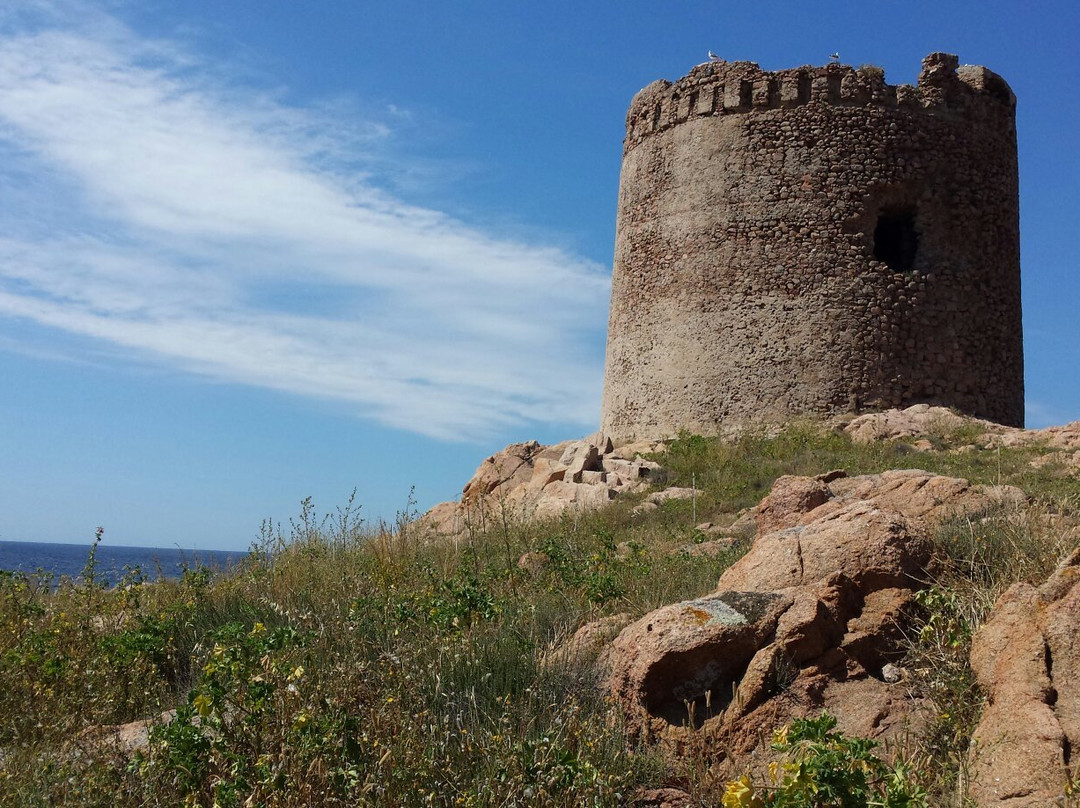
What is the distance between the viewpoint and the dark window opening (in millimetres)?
14367

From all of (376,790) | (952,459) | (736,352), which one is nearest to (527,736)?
(376,790)

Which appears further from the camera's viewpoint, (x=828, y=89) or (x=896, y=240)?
(x=896, y=240)

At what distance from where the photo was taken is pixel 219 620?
6047 mm

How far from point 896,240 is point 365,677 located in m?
12.8

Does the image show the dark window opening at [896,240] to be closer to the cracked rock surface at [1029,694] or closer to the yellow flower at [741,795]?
the cracked rock surface at [1029,694]

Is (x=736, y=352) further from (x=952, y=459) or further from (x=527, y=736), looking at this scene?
(x=527, y=736)

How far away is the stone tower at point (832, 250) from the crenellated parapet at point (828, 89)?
0.08 ft


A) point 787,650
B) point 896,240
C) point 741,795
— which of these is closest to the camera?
point 741,795

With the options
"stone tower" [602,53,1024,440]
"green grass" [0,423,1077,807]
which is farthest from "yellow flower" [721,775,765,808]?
"stone tower" [602,53,1024,440]

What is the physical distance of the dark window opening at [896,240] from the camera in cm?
1437

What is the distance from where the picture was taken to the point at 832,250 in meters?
13.9

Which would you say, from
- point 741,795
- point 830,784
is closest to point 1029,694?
point 830,784

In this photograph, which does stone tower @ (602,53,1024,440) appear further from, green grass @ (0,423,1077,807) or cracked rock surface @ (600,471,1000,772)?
cracked rock surface @ (600,471,1000,772)

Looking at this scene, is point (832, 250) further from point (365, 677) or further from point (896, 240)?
point (365, 677)
